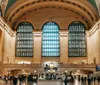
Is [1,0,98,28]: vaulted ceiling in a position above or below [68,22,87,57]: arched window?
above

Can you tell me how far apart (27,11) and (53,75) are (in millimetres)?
11313

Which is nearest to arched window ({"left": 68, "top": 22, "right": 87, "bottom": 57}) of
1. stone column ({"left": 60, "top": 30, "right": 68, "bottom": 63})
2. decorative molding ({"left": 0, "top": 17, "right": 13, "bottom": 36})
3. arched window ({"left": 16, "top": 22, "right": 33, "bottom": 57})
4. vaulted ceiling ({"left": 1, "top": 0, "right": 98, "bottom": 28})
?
stone column ({"left": 60, "top": 30, "right": 68, "bottom": 63})

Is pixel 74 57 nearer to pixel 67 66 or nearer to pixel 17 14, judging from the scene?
pixel 67 66

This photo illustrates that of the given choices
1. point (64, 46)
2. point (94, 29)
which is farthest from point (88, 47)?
point (94, 29)

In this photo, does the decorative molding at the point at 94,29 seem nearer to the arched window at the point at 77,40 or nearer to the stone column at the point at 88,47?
the stone column at the point at 88,47

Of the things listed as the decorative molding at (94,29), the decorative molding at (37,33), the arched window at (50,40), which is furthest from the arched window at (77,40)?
the decorative molding at (37,33)

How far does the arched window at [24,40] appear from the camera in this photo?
36.5 meters

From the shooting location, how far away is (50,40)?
1457 inches

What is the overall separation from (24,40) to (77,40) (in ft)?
24.4

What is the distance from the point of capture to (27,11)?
121 ft

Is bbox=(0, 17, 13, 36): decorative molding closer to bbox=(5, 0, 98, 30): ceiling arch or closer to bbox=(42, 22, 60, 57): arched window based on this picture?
bbox=(5, 0, 98, 30): ceiling arch

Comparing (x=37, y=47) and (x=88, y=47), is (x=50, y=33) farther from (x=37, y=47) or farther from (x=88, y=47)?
(x=88, y=47)

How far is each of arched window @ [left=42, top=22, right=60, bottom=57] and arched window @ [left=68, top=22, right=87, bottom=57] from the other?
1.81 meters

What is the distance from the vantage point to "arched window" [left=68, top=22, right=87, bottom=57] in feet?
120
